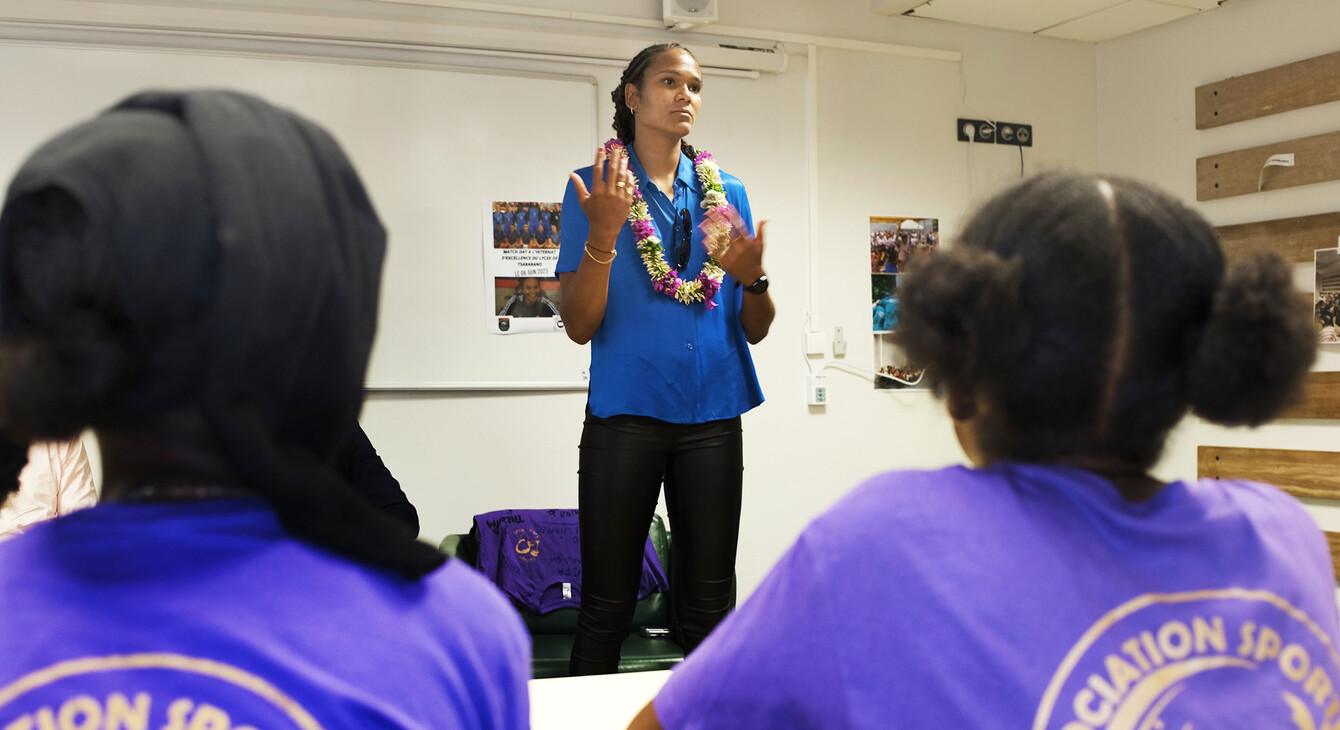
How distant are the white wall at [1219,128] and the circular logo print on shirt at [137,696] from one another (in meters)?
3.71

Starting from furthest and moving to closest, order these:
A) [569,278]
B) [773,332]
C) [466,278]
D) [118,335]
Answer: [773,332]
[466,278]
[569,278]
[118,335]

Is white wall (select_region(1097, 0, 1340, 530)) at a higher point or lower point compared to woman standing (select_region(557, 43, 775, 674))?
higher

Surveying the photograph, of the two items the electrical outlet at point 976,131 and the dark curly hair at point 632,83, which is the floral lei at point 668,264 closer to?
the dark curly hair at point 632,83

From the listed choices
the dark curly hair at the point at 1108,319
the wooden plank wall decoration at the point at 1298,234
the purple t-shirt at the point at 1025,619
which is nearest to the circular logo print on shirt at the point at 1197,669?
the purple t-shirt at the point at 1025,619

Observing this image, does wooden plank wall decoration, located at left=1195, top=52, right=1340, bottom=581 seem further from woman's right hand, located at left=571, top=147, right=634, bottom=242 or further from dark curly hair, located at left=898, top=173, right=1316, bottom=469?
dark curly hair, located at left=898, top=173, right=1316, bottom=469

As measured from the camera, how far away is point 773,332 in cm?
391

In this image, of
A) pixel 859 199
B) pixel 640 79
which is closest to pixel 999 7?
pixel 859 199

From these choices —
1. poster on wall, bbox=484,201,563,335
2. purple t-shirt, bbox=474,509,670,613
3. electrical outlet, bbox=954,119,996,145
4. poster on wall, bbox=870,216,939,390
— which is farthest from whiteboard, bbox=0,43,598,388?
electrical outlet, bbox=954,119,996,145

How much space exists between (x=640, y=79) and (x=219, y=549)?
1.94 meters

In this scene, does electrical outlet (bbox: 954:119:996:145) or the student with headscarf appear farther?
electrical outlet (bbox: 954:119:996:145)

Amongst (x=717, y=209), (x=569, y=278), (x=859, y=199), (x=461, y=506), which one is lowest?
(x=461, y=506)

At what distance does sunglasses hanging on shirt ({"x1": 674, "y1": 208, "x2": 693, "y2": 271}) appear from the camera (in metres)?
2.22

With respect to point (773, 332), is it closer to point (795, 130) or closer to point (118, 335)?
point (795, 130)

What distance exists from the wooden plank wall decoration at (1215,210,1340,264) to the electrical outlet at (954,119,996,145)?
42.4 inches
